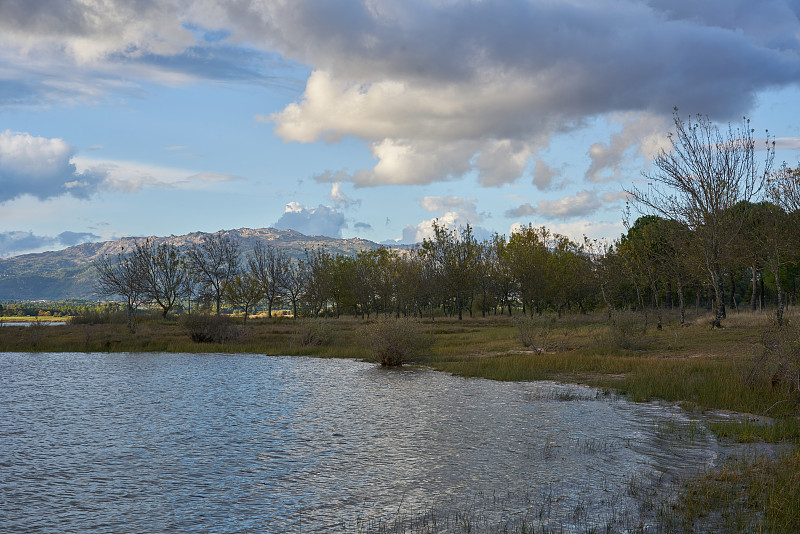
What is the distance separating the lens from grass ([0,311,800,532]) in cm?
967

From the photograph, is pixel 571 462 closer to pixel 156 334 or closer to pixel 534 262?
pixel 156 334


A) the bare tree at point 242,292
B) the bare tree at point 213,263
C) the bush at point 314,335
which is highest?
the bare tree at point 213,263

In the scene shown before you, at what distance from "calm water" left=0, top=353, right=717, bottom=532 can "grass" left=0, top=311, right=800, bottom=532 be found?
125 cm

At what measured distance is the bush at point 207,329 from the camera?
4469 cm

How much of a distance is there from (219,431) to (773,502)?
1266 centimetres

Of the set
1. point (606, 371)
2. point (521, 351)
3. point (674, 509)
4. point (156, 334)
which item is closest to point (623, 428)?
point (674, 509)

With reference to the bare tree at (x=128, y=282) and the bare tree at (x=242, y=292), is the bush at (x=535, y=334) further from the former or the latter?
the bare tree at (x=242, y=292)

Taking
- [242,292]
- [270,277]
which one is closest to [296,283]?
[270,277]

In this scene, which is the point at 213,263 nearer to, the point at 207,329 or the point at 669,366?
the point at 207,329

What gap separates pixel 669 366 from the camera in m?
24.3

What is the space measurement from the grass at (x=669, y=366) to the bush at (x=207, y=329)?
0.60m

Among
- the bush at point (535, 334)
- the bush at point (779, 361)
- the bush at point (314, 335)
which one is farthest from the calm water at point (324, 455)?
the bush at point (314, 335)

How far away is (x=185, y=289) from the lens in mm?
85250

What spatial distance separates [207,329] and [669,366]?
108 feet
